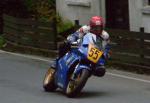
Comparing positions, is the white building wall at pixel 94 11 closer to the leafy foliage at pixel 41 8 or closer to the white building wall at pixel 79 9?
the white building wall at pixel 79 9

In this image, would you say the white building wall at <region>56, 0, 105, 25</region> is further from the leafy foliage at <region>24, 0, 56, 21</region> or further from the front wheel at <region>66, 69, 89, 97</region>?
the front wheel at <region>66, 69, 89, 97</region>

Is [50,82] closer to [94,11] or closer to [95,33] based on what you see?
[95,33]

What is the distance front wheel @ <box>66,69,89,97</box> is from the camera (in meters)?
11.9

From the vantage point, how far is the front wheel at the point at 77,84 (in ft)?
38.9

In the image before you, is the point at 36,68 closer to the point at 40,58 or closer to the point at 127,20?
the point at 40,58

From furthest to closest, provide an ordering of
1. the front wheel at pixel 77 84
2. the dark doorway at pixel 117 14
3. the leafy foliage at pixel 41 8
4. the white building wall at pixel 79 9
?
the leafy foliage at pixel 41 8 → the white building wall at pixel 79 9 → the dark doorway at pixel 117 14 → the front wheel at pixel 77 84

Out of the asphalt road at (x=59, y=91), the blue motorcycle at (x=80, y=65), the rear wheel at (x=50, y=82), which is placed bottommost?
the asphalt road at (x=59, y=91)

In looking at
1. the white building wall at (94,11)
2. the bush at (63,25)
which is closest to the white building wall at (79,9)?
the white building wall at (94,11)

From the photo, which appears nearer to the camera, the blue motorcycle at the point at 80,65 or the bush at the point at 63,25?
the blue motorcycle at the point at 80,65

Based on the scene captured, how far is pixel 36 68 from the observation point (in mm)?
17375

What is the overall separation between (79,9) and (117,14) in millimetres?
1665

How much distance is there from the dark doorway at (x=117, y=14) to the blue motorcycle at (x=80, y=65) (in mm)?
9745

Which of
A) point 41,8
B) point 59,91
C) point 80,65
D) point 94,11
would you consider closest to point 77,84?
point 80,65

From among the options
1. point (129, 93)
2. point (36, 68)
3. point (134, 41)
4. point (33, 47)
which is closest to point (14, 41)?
point (33, 47)
